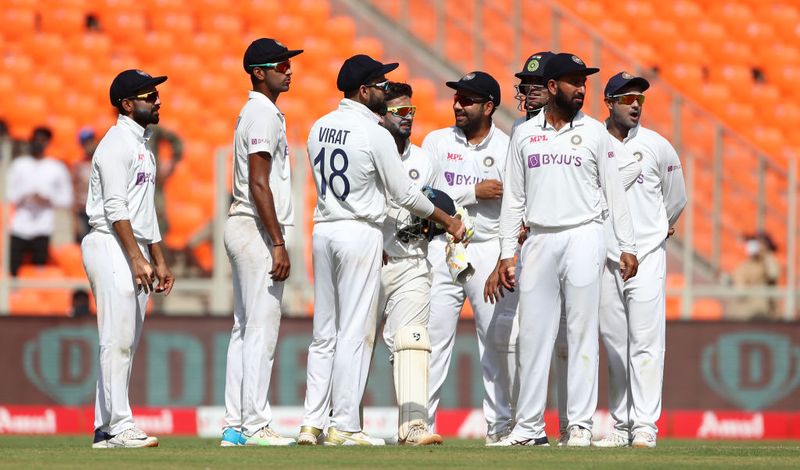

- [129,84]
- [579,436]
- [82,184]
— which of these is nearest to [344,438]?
[579,436]

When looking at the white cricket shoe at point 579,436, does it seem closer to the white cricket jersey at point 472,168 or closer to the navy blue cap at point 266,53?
the white cricket jersey at point 472,168

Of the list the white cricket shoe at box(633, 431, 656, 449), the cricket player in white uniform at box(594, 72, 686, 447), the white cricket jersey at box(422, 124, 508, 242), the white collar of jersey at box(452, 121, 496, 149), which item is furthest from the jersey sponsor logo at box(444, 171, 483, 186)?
the white cricket shoe at box(633, 431, 656, 449)

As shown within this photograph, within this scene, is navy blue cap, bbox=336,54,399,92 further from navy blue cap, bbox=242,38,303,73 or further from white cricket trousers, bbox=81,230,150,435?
white cricket trousers, bbox=81,230,150,435

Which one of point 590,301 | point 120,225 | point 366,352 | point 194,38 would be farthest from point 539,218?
point 194,38

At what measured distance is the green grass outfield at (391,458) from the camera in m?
8.20

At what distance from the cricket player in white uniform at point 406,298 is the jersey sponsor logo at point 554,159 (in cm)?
71

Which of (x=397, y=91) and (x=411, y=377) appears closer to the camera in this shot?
(x=411, y=377)

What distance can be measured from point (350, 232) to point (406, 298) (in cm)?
69

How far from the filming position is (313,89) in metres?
20.1

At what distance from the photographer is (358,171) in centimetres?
952

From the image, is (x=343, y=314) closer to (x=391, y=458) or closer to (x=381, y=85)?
(x=391, y=458)

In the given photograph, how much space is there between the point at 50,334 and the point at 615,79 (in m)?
7.51

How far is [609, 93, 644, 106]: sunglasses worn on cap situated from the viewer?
1056 cm

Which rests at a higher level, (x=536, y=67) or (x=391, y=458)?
(x=536, y=67)
